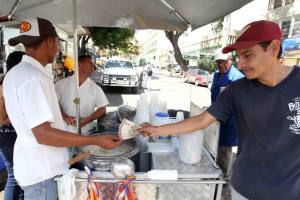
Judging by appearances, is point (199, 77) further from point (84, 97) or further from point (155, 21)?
point (84, 97)

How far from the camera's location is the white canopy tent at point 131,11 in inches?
100.0

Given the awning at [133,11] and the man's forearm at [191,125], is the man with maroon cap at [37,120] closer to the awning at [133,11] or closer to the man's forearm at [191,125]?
the man's forearm at [191,125]

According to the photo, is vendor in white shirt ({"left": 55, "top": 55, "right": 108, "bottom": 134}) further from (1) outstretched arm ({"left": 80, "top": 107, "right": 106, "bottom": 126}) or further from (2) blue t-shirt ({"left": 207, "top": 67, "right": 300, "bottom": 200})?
(2) blue t-shirt ({"left": 207, "top": 67, "right": 300, "bottom": 200})

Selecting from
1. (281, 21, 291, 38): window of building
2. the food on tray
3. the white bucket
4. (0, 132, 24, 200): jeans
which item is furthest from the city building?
(0, 132, 24, 200): jeans

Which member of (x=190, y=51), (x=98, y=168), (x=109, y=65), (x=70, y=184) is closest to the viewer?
(x=70, y=184)

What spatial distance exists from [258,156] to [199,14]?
186cm

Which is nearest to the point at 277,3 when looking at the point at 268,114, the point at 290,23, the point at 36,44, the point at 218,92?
the point at 290,23

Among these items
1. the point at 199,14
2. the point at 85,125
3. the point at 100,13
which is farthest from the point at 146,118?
the point at 100,13

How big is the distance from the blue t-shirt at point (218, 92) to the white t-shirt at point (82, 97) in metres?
1.37

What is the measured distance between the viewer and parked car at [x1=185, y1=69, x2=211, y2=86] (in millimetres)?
20203

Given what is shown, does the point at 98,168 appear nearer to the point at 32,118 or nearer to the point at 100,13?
the point at 32,118

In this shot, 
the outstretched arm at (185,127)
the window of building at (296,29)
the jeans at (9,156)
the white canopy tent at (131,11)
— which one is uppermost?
the window of building at (296,29)

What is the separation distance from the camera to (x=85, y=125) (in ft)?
8.75

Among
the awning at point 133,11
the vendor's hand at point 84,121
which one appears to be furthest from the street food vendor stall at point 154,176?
the awning at point 133,11
